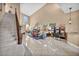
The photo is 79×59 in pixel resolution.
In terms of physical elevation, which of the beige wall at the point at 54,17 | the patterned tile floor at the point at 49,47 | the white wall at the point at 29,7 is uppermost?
the white wall at the point at 29,7

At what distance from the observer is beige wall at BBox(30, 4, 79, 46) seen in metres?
1.91

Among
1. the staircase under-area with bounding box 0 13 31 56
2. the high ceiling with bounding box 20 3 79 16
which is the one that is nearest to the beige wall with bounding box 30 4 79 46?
the high ceiling with bounding box 20 3 79 16

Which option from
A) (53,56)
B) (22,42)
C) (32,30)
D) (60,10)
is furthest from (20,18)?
(53,56)

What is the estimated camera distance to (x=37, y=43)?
191cm

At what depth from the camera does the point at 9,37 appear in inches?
73.9

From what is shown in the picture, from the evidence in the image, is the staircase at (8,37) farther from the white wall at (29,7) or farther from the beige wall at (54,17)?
the beige wall at (54,17)

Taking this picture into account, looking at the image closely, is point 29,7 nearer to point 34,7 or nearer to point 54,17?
point 34,7

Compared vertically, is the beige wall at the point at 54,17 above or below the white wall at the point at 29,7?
below

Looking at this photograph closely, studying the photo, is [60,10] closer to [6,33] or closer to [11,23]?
[11,23]

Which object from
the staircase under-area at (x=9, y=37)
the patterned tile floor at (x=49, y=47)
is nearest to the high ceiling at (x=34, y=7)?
the staircase under-area at (x=9, y=37)

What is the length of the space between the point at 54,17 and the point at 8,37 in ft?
2.80

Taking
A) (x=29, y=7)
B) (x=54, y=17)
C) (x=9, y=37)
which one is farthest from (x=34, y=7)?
(x=9, y=37)

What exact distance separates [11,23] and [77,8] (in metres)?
1.16

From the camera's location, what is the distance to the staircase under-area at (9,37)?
6.15ft
